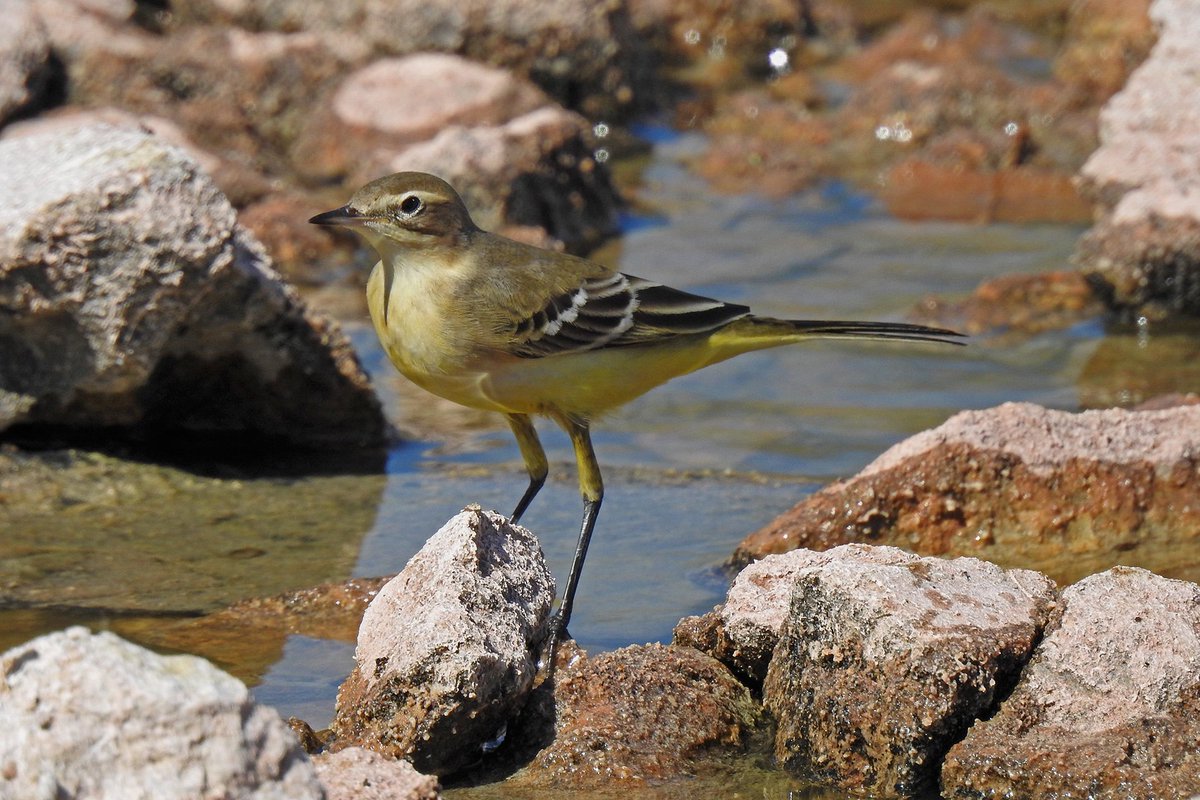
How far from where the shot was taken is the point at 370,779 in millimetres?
3939

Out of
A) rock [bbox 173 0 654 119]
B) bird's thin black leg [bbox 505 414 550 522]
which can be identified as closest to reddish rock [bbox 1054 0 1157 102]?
rock [bbox 173 0 654 119]

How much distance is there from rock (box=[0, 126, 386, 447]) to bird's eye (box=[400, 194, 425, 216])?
4.69 ft

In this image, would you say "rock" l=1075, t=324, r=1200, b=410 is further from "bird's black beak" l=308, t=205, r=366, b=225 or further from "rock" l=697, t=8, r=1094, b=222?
"bird's black beak" l=308, t=205, r=366, b=225

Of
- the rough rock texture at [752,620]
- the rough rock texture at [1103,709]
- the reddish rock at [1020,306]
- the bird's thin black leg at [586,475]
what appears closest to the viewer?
the rough rock texture at [1103,709]

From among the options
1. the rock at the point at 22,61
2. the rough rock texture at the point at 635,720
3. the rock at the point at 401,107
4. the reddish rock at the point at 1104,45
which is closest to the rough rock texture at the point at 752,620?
the rough rock texture at the point at 635,720

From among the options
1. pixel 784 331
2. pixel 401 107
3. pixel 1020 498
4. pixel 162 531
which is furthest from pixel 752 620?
pixel 401 107

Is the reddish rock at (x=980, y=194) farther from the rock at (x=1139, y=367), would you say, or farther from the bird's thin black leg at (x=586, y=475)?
the bird's thin black leg at (x=586, y=475)

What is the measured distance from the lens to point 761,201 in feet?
41.8

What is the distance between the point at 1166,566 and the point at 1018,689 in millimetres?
1773

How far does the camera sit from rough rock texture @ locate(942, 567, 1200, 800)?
4.20m

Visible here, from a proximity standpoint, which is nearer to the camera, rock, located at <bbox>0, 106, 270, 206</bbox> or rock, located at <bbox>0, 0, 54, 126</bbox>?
rock, located at <bbox>0, 106, 270, 206</bbox>

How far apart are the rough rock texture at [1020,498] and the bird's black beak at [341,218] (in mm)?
1842

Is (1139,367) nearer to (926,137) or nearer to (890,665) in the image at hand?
(926,137)

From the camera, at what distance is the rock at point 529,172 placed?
36.0 ft
